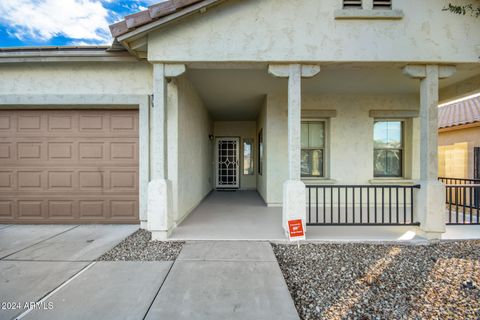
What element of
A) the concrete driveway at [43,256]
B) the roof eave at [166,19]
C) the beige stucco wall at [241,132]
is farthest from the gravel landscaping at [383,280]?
the beige stucco wall at [241,132]

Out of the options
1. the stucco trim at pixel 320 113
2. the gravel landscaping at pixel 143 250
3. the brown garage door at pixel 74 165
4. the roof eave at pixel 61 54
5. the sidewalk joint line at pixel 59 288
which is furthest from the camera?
the stucco trim at pixel 320 113

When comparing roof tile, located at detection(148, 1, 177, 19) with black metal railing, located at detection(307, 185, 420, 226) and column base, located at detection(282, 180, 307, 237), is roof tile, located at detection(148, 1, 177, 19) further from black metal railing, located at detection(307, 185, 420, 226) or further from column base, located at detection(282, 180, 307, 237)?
black metal railing, located at detection(307, 185, 420, 226)

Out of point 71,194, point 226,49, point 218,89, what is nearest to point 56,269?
point 71,194

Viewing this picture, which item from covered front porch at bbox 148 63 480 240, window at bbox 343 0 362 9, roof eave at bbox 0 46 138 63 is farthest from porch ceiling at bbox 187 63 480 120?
roof eave at bbox 0 46 138 63

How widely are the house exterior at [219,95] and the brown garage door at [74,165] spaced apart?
0.07 feet

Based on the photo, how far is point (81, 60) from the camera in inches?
156

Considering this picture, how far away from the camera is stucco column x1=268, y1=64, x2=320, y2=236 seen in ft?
11.4

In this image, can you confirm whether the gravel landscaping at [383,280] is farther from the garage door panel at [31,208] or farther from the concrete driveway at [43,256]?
the garage door panel at [31,208]

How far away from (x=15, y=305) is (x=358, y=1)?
19.2 feet

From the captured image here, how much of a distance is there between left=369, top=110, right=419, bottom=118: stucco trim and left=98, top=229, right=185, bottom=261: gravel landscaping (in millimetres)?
5660

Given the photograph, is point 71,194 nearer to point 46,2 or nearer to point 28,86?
point 28,86

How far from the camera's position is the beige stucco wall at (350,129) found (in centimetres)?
585

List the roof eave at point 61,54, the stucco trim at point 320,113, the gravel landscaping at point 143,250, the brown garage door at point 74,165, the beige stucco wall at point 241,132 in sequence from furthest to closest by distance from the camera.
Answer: the beige stucco wall at point 241,132 → the stucco trim at point 320,113 → the brown garage door at point 74,165 → the roof eave at point 61,54 → the gravel landscaping at point 143,250

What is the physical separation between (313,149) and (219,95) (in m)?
3.00
